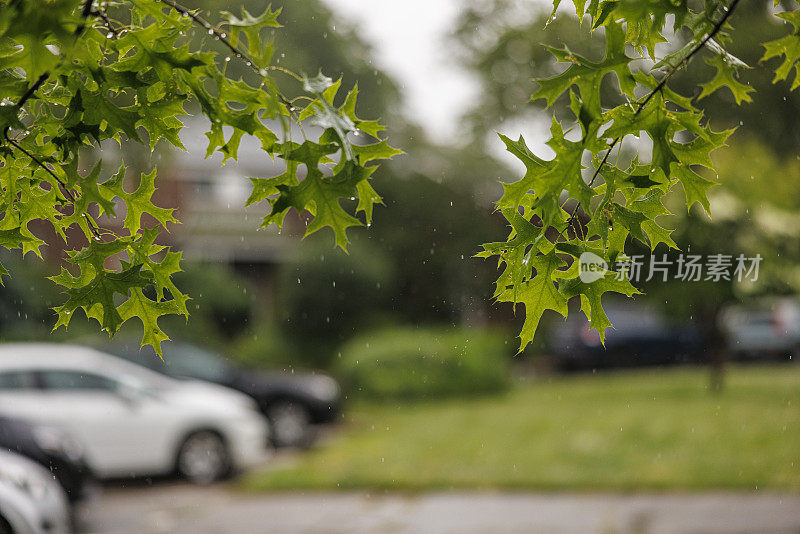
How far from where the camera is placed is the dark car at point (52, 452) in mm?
6312

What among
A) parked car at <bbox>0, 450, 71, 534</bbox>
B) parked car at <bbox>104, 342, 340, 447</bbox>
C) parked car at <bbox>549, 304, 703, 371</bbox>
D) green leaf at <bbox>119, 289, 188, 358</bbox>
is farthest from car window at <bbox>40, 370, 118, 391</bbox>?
parked car at <bbox>549, 304, 703, 371</bbox>

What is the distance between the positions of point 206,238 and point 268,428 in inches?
490

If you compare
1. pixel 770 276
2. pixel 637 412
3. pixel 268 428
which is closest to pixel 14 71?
pixel 268 428

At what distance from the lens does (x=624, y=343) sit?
1730cm

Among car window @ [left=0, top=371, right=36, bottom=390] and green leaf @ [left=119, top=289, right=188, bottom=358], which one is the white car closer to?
car window @ [left=0, top=371, right=36, bottom=390]

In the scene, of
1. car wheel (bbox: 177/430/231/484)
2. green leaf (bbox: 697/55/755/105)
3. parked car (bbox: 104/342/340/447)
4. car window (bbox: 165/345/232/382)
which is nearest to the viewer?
green leaf (bbox: 697/55/755/105)

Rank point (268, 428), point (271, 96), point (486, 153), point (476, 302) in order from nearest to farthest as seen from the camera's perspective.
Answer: point (271, 96), point (268, 428), point (476, 302), point (486, 153)

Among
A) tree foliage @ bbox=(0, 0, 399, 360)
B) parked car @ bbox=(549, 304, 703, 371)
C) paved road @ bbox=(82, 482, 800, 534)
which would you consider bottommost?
paved road @ bbox=(82, 482, 800, 534)

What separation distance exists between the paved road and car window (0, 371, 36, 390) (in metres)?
1.43

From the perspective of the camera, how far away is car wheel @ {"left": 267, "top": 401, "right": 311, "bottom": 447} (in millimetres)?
10719

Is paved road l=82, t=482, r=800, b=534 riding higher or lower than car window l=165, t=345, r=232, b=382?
lower

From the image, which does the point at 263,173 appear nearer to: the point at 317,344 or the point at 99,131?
the point at 317,344

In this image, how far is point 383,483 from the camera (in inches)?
338

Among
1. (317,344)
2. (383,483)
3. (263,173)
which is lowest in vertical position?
(383,483)
